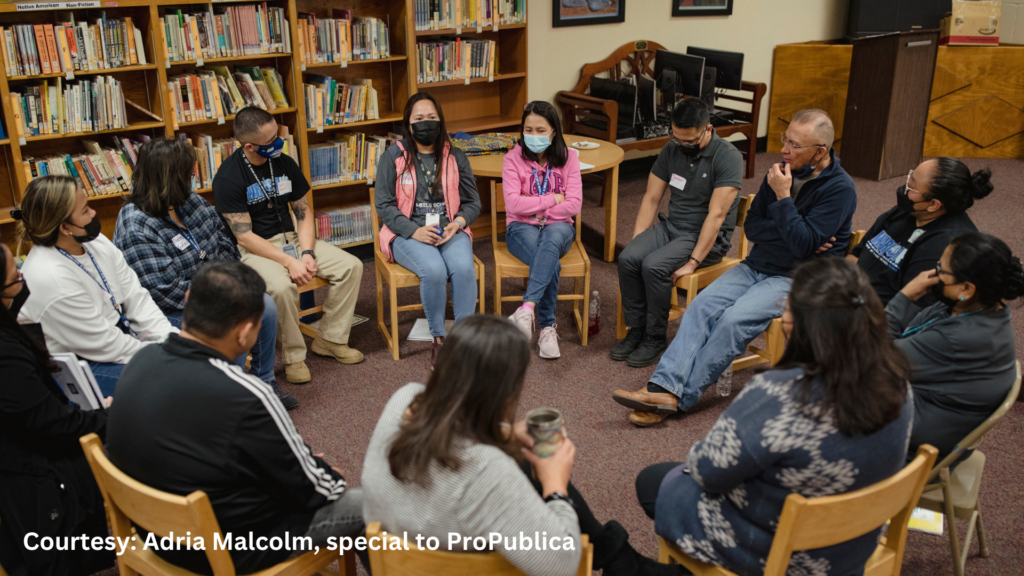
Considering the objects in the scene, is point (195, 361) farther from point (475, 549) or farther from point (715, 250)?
point (715, 250)

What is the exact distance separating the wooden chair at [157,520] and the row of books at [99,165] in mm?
2562

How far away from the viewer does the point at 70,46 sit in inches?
139

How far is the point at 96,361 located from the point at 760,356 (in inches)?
102

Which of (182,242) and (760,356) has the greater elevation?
(182,242)

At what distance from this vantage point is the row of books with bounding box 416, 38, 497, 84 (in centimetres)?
464

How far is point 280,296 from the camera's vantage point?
3.17 metres

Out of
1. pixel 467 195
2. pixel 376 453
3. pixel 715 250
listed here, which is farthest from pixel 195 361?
pixel 715 250

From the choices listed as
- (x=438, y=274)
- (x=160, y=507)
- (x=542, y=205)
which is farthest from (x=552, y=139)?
(x=160, y=507)

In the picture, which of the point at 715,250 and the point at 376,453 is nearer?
the point at 376,453

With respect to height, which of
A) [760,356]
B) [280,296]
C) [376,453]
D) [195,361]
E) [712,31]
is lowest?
[760,356]

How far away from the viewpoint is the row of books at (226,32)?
3.75 m

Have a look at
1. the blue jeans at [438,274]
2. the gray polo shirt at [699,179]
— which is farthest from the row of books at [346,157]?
the gray polo shirt at [699,179]

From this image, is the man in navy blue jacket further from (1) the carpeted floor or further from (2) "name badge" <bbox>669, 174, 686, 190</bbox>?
(2) "name badge" <bbox>669, 174, 686, 190</bbox>

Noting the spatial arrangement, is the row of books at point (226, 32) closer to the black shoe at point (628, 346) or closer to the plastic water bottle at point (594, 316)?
the plastic water bottle at point (594, 316)
